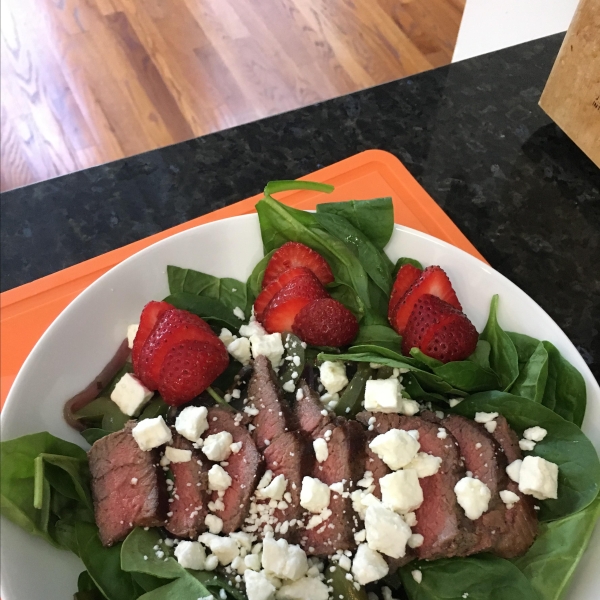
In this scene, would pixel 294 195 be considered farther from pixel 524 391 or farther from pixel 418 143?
pixel 524 391

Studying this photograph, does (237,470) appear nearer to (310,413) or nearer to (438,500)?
(310,413)

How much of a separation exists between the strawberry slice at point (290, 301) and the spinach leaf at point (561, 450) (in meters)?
0.39

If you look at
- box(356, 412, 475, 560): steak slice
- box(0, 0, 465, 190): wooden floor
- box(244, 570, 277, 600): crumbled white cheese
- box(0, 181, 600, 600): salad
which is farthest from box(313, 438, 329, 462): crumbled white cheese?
box(0, 0, 465, 190): wooden floor

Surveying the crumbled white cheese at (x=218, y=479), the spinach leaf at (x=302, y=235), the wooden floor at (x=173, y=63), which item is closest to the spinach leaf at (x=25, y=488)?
the crumbled white cheese at (x=218, y=479)

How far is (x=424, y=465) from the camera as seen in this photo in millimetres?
1011

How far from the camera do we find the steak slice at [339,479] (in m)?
0.98

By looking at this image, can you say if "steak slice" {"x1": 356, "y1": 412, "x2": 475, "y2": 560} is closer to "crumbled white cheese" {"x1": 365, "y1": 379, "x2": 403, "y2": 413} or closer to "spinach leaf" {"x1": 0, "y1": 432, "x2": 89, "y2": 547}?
"crumbled white cheese" {"x1": 365, "y1": 379, "x2": 403, "y2": 413}

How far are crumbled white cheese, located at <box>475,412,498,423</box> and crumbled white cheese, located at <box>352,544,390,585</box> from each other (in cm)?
31

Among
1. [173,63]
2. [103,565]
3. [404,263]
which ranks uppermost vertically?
[404,263]

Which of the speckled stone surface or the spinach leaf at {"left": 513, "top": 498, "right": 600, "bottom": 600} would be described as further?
the speckled stone surface

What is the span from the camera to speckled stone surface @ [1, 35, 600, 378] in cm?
149

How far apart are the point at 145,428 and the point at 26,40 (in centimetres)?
305

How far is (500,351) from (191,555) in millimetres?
671

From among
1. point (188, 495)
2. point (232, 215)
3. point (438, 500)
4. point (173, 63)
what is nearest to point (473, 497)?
point (438, 500)
